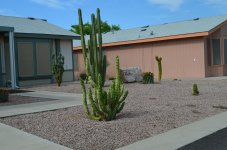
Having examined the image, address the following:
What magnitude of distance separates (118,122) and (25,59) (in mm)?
12630

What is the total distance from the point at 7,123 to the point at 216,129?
15.2 feet

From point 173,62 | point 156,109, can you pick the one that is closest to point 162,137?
point 156,109

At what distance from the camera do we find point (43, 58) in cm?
2033

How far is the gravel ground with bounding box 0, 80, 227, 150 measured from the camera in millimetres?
6457

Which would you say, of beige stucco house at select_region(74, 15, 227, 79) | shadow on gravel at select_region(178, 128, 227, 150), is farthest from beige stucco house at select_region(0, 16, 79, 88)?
shadow on gravel at select_region(178, 128, 227, 150)

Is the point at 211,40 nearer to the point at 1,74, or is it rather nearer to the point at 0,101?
the point at 1,74

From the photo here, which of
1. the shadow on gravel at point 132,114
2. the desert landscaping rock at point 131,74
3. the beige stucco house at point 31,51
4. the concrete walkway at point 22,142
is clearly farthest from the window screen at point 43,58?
the concrete walkway at point 22,142

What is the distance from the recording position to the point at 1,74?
18000 mm

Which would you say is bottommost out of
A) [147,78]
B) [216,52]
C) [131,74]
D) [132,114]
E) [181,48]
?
[132,114]

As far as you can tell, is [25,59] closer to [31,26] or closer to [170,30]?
[31,26]

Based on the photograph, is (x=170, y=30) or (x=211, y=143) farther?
(x=170, y=30)

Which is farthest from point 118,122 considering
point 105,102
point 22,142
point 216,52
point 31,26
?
point 216,52

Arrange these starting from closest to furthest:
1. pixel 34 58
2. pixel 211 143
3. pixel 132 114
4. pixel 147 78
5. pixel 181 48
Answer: pixel 211 143 → pixel 132 114 → pixel 147 78 → pixel 34 58 → pixel 181 48

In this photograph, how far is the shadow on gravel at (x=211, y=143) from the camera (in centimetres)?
609
